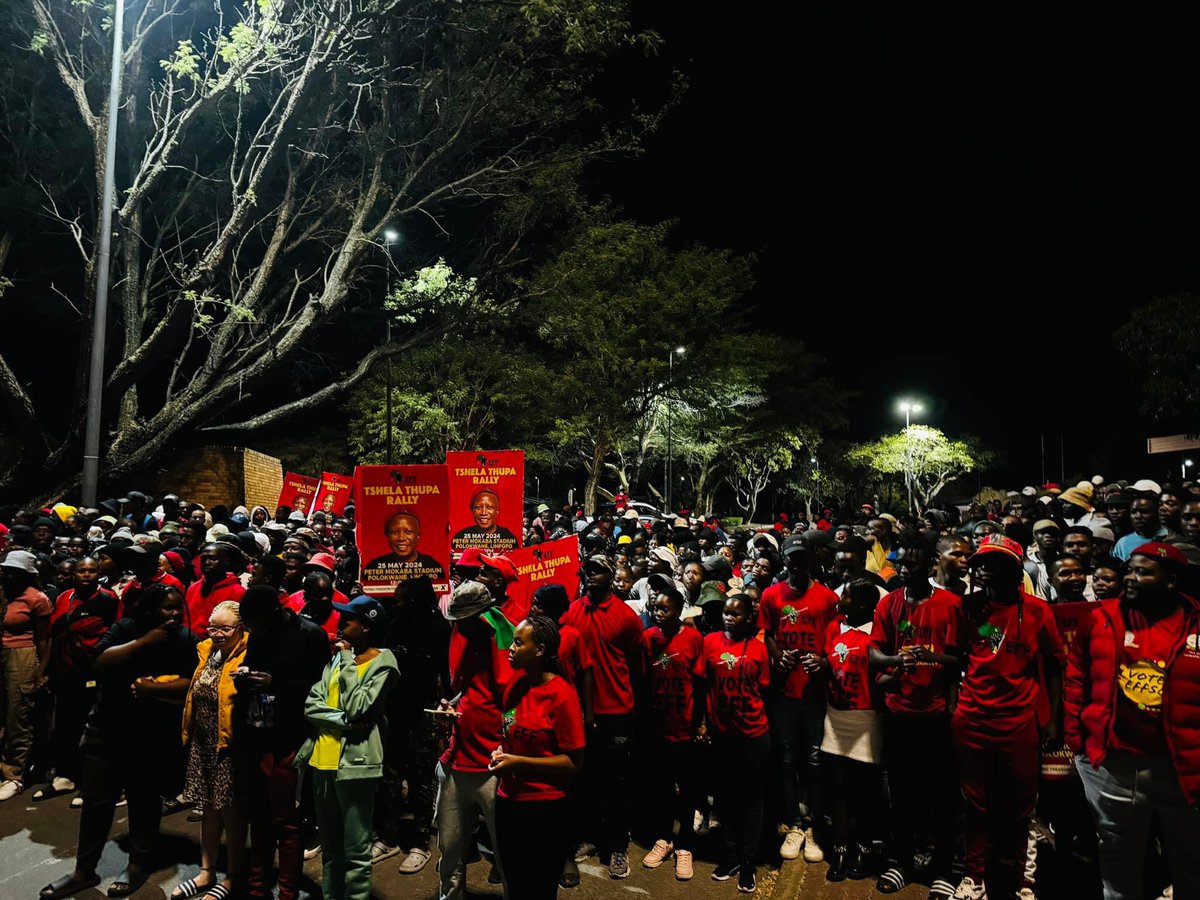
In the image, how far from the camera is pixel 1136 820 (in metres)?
4.06

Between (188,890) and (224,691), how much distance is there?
4.29 feet

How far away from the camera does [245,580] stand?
7035mm

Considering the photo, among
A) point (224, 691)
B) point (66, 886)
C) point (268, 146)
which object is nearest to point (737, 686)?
point (224, 691)

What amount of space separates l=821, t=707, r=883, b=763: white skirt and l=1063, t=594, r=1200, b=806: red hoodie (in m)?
1.15

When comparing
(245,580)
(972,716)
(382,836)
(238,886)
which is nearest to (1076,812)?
(972,716)

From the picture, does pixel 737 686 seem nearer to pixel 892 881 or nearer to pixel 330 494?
pixel 892 881

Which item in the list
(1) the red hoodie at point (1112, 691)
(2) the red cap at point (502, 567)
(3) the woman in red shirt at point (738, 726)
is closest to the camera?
(1) the red hoodie at point (1112, 691)

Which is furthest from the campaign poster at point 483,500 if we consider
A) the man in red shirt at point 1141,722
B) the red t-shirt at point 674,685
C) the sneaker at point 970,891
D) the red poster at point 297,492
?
the red poster at point 297,492

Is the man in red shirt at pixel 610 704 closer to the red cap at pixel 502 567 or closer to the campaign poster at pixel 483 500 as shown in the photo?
the red cap at pixel 502 567

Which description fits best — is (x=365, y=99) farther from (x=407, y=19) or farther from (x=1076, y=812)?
(x=1076, y=812)

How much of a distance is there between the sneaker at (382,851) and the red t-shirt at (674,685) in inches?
79.6

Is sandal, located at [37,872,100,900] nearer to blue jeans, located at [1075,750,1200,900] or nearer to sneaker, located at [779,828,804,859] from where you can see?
sneaker, located at [779,828,804,859]

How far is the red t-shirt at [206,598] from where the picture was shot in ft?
21.1

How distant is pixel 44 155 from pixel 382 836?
19.7m
